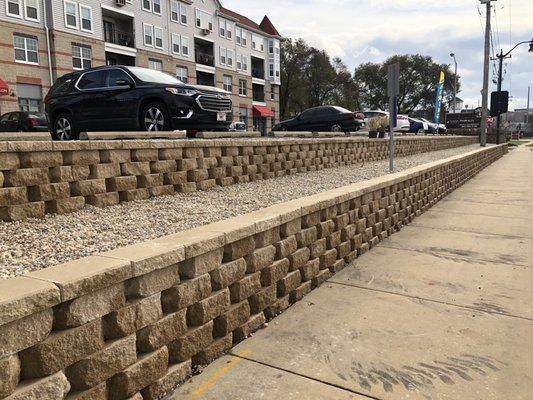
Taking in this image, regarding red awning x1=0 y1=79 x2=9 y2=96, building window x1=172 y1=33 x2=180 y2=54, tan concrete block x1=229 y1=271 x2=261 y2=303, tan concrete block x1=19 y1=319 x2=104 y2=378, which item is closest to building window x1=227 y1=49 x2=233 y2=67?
building window x1=172 y1=33 x2=180 y2=54

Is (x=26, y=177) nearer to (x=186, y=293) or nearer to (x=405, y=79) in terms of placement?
(x=186, y=293)

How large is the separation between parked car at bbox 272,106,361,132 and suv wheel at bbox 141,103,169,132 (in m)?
12.2

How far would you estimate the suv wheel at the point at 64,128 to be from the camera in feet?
30.3

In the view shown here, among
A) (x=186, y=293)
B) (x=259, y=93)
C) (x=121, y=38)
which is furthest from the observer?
(x=259, y=93)

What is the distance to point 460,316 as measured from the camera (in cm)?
427

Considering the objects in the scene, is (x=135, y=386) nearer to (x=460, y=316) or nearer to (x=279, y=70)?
(x=460, y=316)

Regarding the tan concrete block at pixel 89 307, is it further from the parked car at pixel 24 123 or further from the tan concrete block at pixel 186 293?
the parked car at pixel 24 123

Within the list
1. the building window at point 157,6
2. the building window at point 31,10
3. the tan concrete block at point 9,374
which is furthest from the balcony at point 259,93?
the tan concrete block at point 9,374

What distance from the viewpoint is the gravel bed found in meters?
3.25

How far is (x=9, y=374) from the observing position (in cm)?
208

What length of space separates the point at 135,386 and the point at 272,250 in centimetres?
173

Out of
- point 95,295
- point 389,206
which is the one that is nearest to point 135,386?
point 95,295

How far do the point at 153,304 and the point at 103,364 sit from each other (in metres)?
0.45

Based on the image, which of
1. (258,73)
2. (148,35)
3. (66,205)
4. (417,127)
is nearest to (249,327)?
(66,205)
